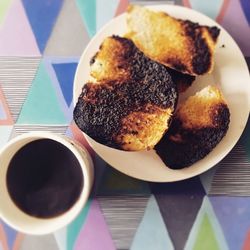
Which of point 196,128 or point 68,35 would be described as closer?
point 196,128

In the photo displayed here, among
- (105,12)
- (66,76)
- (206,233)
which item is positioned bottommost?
(206,233)

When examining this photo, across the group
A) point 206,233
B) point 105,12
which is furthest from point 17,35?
point 206,233

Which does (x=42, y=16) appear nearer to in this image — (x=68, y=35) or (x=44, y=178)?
(x=68, y=35)

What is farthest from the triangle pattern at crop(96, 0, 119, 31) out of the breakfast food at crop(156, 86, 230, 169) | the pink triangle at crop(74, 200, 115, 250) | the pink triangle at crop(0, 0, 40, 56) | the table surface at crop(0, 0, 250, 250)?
the pink triangle at crop(74, 200, 115, 250)

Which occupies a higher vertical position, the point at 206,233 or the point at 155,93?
the point at 155,93

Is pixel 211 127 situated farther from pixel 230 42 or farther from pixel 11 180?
pixel 11 180

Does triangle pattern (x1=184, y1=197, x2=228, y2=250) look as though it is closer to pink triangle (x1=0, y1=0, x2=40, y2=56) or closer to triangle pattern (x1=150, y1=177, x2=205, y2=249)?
triangle pattern (x1=150, y1=177, x2=205, y2=249)
